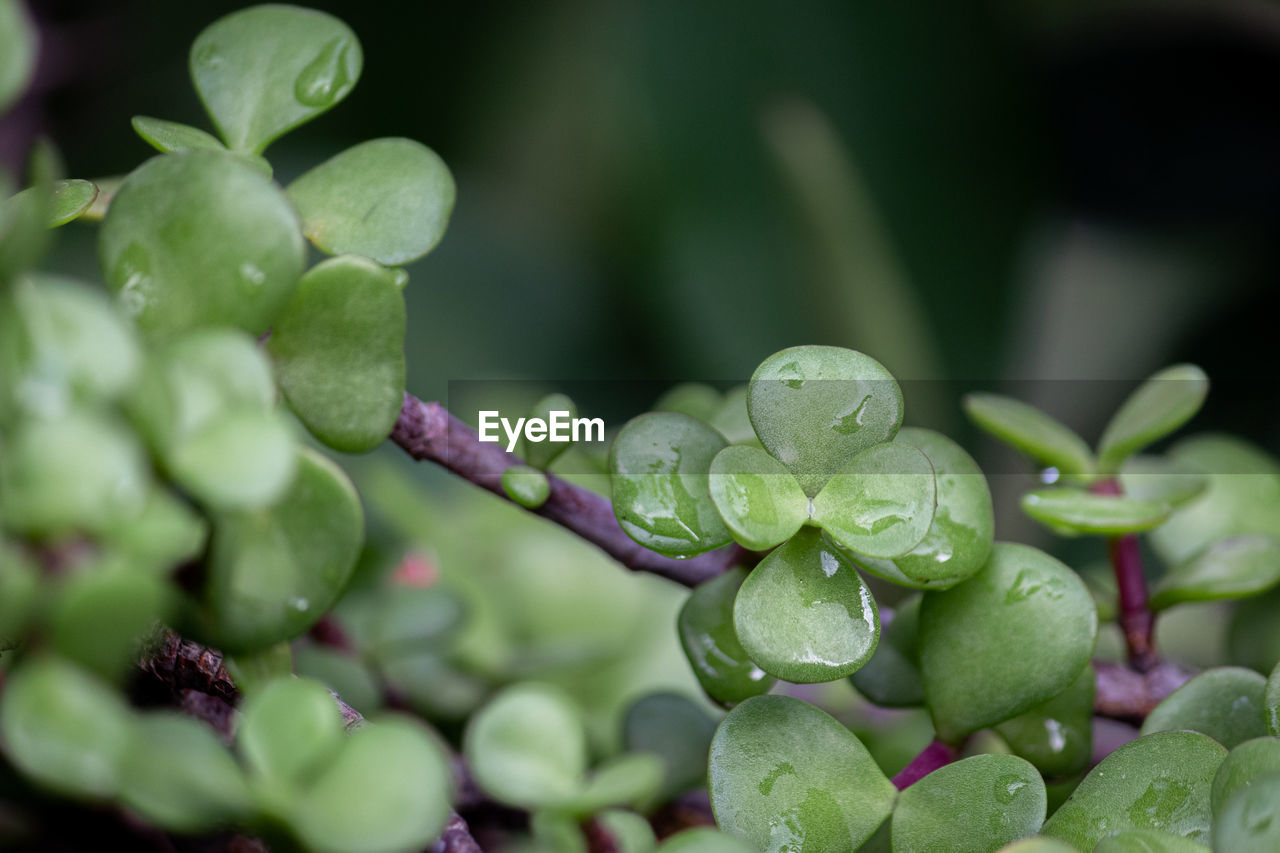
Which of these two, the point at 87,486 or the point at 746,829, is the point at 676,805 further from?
the point at 87,486

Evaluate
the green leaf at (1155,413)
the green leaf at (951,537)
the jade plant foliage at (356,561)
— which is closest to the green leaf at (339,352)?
the jade plant foliage at (356,561)

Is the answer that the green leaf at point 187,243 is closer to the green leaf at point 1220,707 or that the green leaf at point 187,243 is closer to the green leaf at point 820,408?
the green leaf at point 820,408

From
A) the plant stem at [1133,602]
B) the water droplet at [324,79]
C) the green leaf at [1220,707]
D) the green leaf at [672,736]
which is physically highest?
the water droplet at [324,79]

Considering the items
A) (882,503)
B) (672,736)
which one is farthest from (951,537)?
(672,736)

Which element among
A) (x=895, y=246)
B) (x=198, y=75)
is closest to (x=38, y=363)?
(x=198, y=75)

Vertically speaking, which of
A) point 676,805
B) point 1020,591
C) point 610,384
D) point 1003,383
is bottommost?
point 610,384

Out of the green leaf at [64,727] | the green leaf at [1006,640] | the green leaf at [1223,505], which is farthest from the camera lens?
the green leaf at [1223,505]
